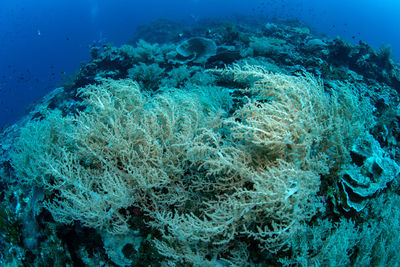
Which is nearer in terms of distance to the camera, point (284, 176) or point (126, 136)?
point (284, 176)

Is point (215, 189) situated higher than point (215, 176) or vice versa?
point (215, 176)

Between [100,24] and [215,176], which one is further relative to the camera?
[100,24]

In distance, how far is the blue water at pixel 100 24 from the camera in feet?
156

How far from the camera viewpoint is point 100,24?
6731cm

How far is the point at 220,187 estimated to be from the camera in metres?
2.22

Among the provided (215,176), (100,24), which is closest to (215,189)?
(215,176)

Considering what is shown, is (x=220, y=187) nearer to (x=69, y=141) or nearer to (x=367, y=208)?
(x=367, y=208)

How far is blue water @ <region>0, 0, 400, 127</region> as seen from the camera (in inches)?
1876

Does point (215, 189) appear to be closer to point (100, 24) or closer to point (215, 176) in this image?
point (215, 176)

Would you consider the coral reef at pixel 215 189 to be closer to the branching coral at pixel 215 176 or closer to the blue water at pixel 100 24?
the branching coral at pixel 215 176

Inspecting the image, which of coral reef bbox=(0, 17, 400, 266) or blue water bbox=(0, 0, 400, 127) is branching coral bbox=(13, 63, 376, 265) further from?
blue water bbox=(0, 0, 400, 127)

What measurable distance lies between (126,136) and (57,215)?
1465mm

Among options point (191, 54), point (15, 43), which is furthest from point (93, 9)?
point (191, 54)

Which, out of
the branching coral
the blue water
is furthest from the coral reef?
the blue water
